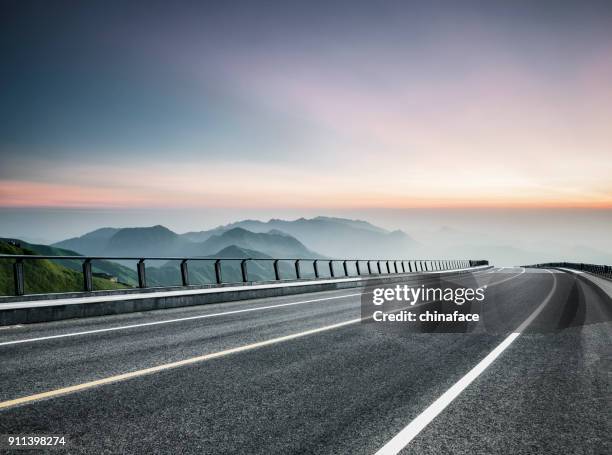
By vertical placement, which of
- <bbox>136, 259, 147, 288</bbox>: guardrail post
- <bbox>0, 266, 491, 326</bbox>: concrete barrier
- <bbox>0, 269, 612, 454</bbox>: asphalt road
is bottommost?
<bbox>0, 269, 612, 454</bbox>: asphalt road

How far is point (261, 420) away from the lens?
464cm

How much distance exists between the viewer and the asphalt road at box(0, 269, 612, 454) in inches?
166

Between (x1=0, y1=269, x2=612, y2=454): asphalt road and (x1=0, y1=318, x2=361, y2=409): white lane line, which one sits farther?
(x1=0, y1=318, x2=361, y2=409): white lane line

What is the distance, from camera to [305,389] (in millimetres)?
→ 5727

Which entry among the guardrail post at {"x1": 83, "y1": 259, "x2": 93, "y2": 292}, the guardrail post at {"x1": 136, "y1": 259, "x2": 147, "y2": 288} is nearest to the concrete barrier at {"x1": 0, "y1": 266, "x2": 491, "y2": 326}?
the guardrail post at {"x1": 83, "y1": 259, "x2": 93, "y2": 292}

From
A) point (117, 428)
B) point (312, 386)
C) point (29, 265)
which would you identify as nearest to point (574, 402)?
point (312, 386)

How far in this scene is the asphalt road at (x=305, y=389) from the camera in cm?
421

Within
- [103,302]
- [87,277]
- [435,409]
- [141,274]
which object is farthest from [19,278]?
[435,409]

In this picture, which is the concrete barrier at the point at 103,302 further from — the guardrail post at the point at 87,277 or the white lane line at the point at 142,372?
the white lane line at the point at 142,372

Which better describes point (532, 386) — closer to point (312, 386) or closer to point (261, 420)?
point (312, 386)
